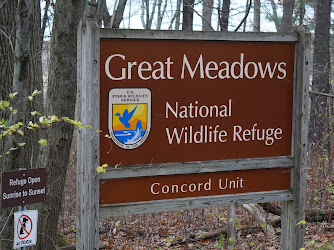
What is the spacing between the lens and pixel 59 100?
629 cm

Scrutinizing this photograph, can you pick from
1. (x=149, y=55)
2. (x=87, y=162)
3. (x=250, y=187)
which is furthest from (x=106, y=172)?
(x=250, y=187)

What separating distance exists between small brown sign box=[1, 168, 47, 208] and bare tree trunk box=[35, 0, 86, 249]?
2.28 m

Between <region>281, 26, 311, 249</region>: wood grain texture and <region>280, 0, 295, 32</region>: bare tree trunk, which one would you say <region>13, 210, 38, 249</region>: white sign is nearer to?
<region>281, 26, 311, 249</region>: wood grain texture

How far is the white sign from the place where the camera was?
3.67m

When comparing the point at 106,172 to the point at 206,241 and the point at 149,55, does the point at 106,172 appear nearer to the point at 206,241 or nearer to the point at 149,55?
the point at 149,55

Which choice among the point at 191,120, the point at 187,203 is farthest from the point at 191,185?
the point at 191,120

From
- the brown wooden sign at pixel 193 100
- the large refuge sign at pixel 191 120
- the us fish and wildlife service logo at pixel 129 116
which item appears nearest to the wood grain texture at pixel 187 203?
the large refuge sign at pixel 191 120

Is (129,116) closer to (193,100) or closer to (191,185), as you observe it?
(193,100)

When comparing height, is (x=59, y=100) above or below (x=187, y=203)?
above

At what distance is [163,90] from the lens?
3748 mm

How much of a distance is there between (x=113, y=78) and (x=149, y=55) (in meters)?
0.35

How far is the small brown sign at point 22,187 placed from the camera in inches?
143

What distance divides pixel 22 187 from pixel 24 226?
0.30 meters

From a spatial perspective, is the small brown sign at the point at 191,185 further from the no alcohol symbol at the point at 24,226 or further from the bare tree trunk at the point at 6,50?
the bare tree trunk at the point at 6,50
